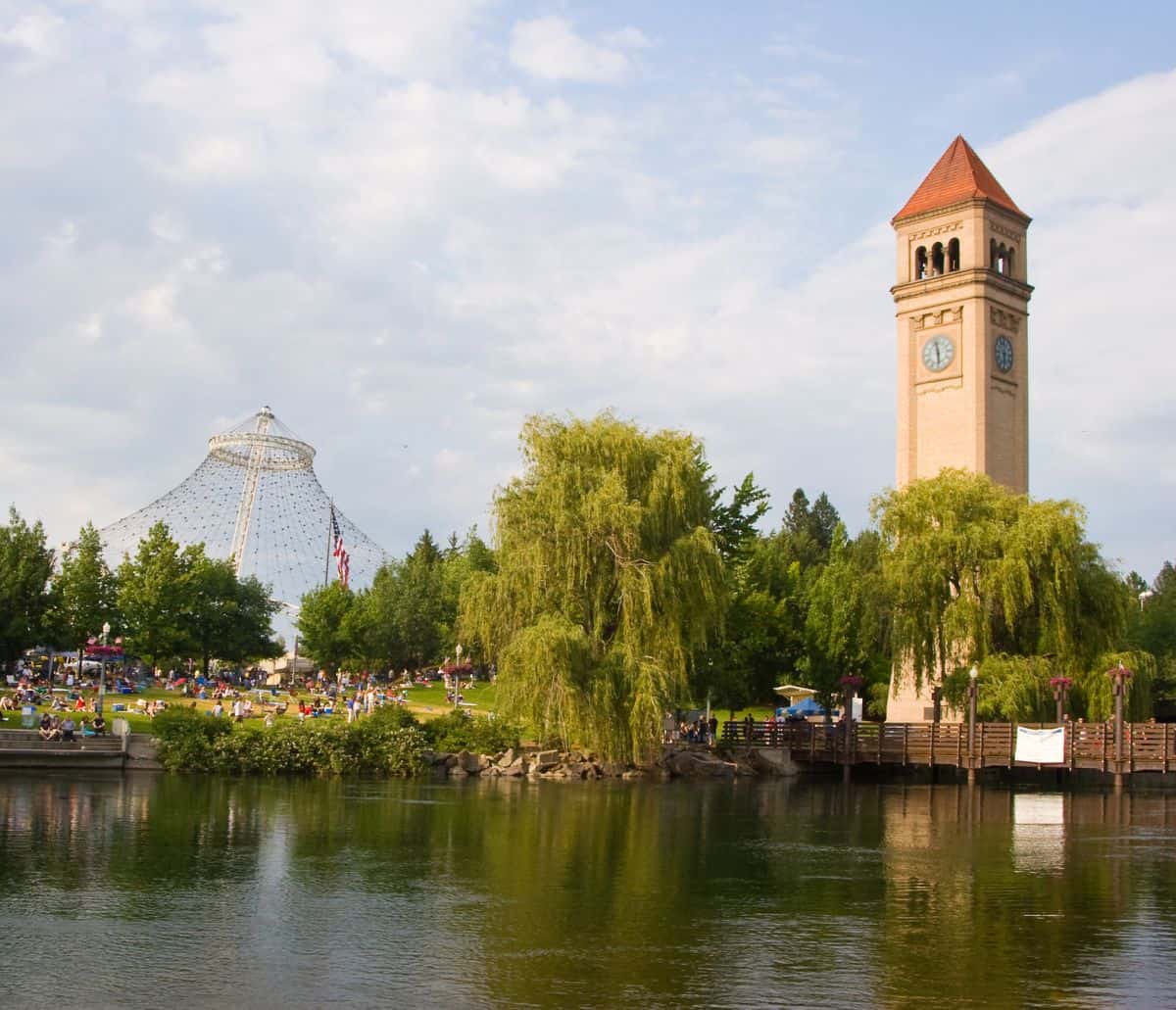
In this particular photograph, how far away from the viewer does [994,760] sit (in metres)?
52.7

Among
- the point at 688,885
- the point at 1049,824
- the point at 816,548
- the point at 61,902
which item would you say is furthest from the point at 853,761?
the point at 816,548

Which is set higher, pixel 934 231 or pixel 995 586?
pixel 934 231

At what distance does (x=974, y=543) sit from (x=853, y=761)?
10.7 metres

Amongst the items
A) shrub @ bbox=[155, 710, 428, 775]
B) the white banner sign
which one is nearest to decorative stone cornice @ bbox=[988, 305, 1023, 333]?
the white banner sign

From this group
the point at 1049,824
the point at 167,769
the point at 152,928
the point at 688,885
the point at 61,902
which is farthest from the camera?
the point at 167,769

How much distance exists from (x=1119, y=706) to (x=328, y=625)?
2423 inches

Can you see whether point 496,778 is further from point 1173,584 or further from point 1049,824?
point 1173,584

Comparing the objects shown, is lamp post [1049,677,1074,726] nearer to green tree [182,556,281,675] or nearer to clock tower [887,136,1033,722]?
clock tower [887,136,1033,722]

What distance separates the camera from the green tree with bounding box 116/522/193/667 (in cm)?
7475

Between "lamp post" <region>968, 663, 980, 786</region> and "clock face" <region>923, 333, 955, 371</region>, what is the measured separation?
22354 millimetres

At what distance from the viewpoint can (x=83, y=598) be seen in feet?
244

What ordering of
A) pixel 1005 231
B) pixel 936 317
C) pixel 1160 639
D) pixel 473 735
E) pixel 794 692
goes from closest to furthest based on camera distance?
pixel 473 735 < pixel 936 317 < pixel 1005 231 < pixel 794 692 < pixel 1160 639

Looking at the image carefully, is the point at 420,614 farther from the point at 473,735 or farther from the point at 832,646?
the point at 473,735

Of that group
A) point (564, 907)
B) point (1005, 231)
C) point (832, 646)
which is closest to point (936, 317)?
point (1005, 231)
